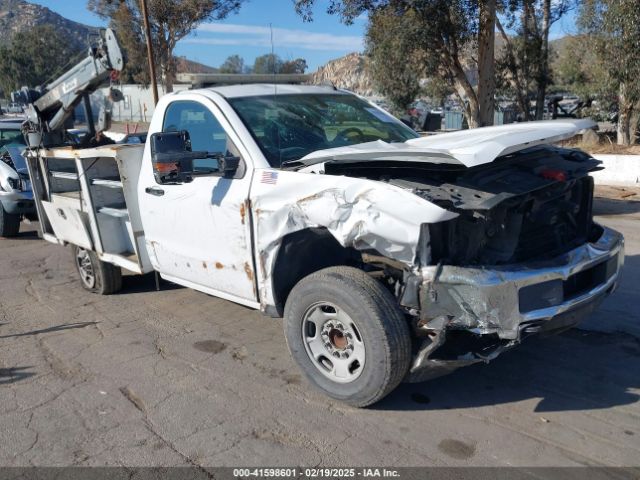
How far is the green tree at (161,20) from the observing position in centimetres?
2664

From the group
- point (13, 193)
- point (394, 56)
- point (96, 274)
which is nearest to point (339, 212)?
point (96, 274)

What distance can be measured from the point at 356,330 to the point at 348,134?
192cm

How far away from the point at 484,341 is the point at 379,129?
231 centimetres

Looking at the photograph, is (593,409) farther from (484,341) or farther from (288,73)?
(288,73)

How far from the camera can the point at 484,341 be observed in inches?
145

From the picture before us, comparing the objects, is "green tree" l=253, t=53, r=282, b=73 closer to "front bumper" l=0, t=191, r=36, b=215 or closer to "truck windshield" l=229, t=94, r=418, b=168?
"truck windshield" l=229, t=94, r=418, b=168

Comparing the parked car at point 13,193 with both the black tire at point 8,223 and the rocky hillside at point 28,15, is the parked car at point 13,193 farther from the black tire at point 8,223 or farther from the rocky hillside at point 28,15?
the rocky hillside at point 28,15

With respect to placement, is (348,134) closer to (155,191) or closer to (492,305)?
(155,191)

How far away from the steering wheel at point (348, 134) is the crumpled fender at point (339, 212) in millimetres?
981

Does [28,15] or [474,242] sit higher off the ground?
A: [28,15]

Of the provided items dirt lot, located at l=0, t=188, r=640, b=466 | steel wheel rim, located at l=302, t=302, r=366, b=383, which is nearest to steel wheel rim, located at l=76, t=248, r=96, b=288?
dirt lot, located at l=0, t=188, r=640, b=466

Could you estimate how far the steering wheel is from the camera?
4.95 meters

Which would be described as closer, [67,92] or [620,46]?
[67,92]

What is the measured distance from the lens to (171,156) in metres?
4.24
